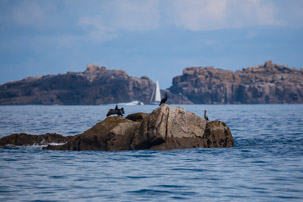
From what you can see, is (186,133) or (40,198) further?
(186,133)

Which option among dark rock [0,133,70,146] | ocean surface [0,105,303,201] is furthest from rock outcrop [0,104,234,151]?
dark rock [0,133,70,146]

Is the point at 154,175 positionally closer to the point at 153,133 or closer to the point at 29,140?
the point at 153,133

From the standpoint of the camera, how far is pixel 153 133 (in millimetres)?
22547

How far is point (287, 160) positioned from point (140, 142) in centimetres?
772

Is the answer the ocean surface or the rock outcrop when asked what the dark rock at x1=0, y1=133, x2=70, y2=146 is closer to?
the ocean surface

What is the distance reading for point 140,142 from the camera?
23.0 m

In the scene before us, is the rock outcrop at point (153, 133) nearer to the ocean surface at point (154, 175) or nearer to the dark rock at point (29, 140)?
the ocean surface at point (154, 175)

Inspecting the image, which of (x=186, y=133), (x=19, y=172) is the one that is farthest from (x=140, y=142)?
(x=19, y=172)

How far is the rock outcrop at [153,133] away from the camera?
22.7 m

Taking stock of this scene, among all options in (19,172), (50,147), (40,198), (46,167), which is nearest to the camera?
(40,198)

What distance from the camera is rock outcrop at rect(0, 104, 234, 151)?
74.5ft

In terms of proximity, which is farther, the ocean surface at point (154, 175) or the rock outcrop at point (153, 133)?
the rock outcrop at point (153, 133)

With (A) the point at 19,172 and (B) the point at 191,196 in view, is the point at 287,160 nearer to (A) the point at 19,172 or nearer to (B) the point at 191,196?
(B) the point at 191,196

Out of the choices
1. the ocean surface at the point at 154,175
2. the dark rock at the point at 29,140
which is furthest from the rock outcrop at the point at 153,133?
the dark rock at the point at 29,140
